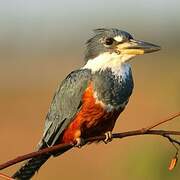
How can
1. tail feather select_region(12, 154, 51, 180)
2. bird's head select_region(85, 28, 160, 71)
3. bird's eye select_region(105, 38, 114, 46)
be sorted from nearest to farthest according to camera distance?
1. tail feather select_region(12, 154, 51, 180)
2. bird's head select_region(85, 28, 160, 71)
3. bird's eye select_region(105, 38, 114, 46)

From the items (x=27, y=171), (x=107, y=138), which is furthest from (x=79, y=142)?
(x=27, y=171)

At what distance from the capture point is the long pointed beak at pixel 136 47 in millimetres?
4836

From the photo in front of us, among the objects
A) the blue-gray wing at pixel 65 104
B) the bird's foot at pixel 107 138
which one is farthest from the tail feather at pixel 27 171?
the bird's foot at pixel 107 138

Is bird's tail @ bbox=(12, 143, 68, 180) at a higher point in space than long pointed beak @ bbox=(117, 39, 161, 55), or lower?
lower

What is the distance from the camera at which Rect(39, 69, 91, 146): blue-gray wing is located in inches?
202

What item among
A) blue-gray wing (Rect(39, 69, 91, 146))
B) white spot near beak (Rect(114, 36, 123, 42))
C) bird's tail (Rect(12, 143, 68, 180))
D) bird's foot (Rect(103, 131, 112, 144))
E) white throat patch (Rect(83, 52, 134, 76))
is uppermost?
white spot near beak (Rect(114, 36, 123, 42))

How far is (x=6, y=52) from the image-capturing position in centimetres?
3094

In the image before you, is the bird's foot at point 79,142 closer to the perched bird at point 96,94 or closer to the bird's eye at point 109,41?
the perched bird at point 96,94

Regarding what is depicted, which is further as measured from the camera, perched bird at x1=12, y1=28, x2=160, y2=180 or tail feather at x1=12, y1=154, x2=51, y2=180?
perched bird at x1=12, y1=28, x2=160, y2=180

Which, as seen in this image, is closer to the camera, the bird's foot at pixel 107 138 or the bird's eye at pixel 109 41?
the bird's foot at pixel 107 138

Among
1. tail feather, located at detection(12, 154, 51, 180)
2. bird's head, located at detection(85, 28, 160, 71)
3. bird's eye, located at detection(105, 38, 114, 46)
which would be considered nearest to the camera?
tail feather, located at detection(12, 154, 51, 180)

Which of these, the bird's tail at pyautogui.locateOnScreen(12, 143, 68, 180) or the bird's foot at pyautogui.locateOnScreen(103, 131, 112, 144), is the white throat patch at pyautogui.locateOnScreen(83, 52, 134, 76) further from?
the bird's tail at pyautogui.locateOnScreen(12, 143, 68, 180)

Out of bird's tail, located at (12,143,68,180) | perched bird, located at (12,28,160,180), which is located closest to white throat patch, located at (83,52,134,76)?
perched bird, located at (12,28,160,180)

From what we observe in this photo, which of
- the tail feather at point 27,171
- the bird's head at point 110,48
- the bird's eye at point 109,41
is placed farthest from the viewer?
the bird's eye at point 109,41
